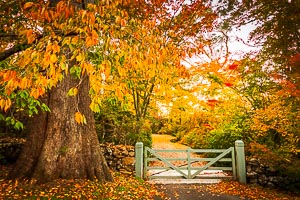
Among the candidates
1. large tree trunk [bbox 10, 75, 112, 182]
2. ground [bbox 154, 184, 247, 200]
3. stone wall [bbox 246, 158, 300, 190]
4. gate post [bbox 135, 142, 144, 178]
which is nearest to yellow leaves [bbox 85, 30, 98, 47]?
large tree trunk [bbox 10, 75, 112, 182]

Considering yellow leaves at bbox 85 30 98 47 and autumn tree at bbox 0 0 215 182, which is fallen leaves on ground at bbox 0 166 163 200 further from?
yellow leaves at bbox 85 30 98 47

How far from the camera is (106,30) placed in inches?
100

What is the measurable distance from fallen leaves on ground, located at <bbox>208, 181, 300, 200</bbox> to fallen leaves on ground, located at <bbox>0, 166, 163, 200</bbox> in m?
2.35

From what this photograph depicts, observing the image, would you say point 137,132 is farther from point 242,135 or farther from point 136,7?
point 136,7

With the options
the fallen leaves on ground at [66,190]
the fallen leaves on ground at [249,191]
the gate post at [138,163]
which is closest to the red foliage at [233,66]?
the fallen leaves on ground at [249,191]

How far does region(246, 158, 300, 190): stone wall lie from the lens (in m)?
6.86

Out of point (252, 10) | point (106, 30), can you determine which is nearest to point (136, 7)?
point (252, 10)

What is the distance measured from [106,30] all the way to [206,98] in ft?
34.9

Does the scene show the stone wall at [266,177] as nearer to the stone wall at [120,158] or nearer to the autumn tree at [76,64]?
the stone wall at [120,158]

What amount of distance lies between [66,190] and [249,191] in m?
5.31

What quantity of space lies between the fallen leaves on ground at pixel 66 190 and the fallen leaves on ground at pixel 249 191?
235 centimetres

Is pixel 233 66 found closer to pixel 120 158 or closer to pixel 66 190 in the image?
pixel 120 158

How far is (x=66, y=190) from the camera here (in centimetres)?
474

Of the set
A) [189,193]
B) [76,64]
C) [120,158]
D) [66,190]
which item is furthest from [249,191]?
[76,64]
